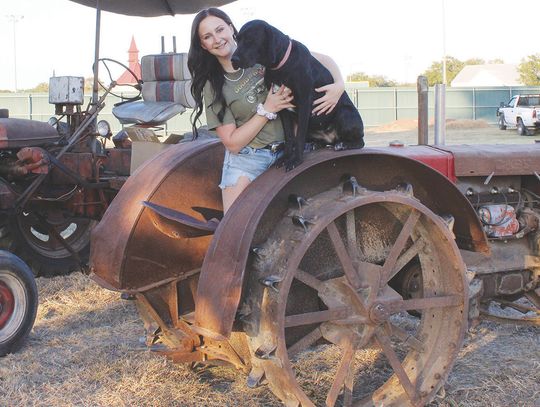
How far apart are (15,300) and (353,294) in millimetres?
2618

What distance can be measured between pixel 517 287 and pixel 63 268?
4.20 m

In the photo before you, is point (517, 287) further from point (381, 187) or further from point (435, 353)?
point (381, 187)

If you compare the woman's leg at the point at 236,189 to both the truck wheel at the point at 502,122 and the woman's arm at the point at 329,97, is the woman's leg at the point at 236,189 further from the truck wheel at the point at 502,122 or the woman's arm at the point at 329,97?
the truck wheel at the point at 502,122

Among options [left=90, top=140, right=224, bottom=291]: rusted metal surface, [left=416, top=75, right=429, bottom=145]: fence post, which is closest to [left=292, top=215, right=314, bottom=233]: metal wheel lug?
[left=90, top=140, right=224, bottom=291]: rusted metal surface

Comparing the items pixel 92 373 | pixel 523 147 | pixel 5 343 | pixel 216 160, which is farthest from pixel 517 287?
pixel 5 343

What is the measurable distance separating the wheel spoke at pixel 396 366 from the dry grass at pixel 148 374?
0.45 meters

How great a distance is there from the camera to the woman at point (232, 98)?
277 centimetres

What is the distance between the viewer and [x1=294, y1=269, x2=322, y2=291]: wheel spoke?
2.66 meters

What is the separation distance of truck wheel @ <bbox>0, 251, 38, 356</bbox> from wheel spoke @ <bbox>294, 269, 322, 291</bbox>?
2406 millimetres

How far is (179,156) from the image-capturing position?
3236 mm

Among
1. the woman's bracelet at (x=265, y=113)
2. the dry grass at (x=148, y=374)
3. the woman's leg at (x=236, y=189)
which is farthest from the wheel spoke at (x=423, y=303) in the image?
the woman's bracelet at (x=265, y=113)

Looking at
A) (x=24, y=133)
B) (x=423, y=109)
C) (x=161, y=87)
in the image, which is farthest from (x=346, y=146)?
(x=161, y=87)

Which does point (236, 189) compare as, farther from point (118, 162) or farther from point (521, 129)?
point (521, 129)

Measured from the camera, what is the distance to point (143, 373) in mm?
3658
